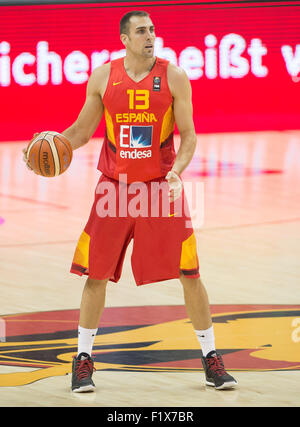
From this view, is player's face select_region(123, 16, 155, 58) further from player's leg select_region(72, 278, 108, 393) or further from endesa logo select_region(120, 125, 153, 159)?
player's leg select_region(72, 278, 108, 393)

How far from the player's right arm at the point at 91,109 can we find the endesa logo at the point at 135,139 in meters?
0.22

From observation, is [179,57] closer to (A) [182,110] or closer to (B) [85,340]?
(A) [182,110]

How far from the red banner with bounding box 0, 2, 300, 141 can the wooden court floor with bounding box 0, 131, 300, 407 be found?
4.60 metres

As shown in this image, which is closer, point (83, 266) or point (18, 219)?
point (83, 266)

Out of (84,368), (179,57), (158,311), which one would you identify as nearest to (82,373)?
(84,368)

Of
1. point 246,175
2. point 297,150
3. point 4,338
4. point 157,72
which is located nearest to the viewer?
point 157,72

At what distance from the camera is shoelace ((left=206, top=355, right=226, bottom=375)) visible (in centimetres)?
492

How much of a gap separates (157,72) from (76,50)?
11.9m

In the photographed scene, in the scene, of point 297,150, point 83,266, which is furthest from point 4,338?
point 297,150

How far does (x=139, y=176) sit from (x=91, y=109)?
46cm

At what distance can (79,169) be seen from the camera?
46.2 ft

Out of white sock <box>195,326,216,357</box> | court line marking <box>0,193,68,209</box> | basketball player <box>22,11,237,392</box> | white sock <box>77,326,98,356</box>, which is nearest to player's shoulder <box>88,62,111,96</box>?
basketball player <box>22,11,237,392</box>

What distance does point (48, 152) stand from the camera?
5.03m

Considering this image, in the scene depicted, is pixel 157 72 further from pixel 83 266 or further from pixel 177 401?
pixel 177 401
